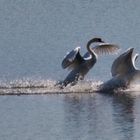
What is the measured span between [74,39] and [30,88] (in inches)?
432

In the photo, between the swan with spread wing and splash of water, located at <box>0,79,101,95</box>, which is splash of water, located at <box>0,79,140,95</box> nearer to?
splash of water, located at <box>0,79,101,95</box>

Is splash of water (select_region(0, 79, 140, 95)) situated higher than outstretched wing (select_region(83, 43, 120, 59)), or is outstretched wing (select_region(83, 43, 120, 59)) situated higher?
outstretched wing (select_region(83, 43, 120, 59))

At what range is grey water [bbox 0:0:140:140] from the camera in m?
23.6

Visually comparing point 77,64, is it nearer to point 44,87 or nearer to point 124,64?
point 124,64

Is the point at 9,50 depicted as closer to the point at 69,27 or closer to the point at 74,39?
the point at 74,39

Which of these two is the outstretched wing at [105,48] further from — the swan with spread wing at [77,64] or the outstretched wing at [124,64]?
the outstretched wing at [124,64]

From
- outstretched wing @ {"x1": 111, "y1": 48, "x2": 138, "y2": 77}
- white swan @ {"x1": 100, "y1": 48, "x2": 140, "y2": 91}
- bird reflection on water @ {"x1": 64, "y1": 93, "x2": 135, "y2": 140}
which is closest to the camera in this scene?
bird reflection on water @ {"x1": 64, "y1": 93, "x2": 135, "y2": 140}

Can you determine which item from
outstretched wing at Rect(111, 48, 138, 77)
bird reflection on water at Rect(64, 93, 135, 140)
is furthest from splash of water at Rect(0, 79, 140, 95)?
bird reflection on water at Rect(64, 93, 135, 140)

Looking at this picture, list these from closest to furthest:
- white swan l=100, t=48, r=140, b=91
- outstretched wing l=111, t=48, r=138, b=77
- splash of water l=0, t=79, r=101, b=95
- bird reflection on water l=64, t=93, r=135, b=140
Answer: bird reflection on water l=64, t=93, r=135, b=140, splash of water l=0, t=79, r=101, b=95, white swan l=100, t=48, r=140, b=91, outstretched wing l=111, t=48, r=138, b=77

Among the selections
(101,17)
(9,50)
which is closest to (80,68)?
(9,50)

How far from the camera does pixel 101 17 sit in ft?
158

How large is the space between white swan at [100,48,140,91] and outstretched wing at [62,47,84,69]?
974 mm

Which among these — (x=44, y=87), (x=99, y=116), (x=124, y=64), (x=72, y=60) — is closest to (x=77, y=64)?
→ (x=72, y=60)

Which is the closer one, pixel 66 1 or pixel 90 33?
pixel 90 33
